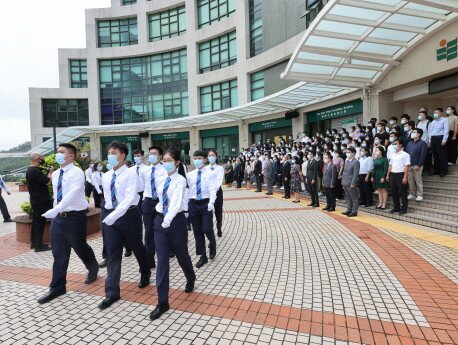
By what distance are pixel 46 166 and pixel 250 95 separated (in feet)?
66.8

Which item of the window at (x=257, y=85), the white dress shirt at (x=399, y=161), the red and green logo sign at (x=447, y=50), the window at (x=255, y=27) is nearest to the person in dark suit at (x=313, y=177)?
the white dress shirt at (x=399, y=161)

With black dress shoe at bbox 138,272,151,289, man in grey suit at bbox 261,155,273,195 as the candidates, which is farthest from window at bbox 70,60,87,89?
black dress shoe at bbox 138,272,151,289

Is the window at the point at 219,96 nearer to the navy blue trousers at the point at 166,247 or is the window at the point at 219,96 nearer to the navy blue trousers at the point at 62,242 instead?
the navy blue trousers at the point at 62,242

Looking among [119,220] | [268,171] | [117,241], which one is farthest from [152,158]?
[268,171]

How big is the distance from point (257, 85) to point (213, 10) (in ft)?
30.8

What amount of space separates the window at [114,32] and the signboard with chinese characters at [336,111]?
2415cm

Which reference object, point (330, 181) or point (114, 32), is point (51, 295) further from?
point (114, 32)

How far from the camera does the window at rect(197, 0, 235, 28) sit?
2735cm

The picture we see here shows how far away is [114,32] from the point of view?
3509 cm

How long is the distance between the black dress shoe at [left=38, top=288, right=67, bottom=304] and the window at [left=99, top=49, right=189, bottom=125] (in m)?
28.6

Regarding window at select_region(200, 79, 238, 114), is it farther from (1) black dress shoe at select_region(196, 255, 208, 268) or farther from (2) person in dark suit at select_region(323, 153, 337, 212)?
(1) black dress shoe at select_region(196, 255, 208, 268)

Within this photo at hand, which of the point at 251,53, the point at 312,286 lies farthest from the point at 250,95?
the point at 312,286

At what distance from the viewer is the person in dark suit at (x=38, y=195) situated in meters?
6.49

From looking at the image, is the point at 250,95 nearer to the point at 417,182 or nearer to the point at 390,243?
the point at 417,182
